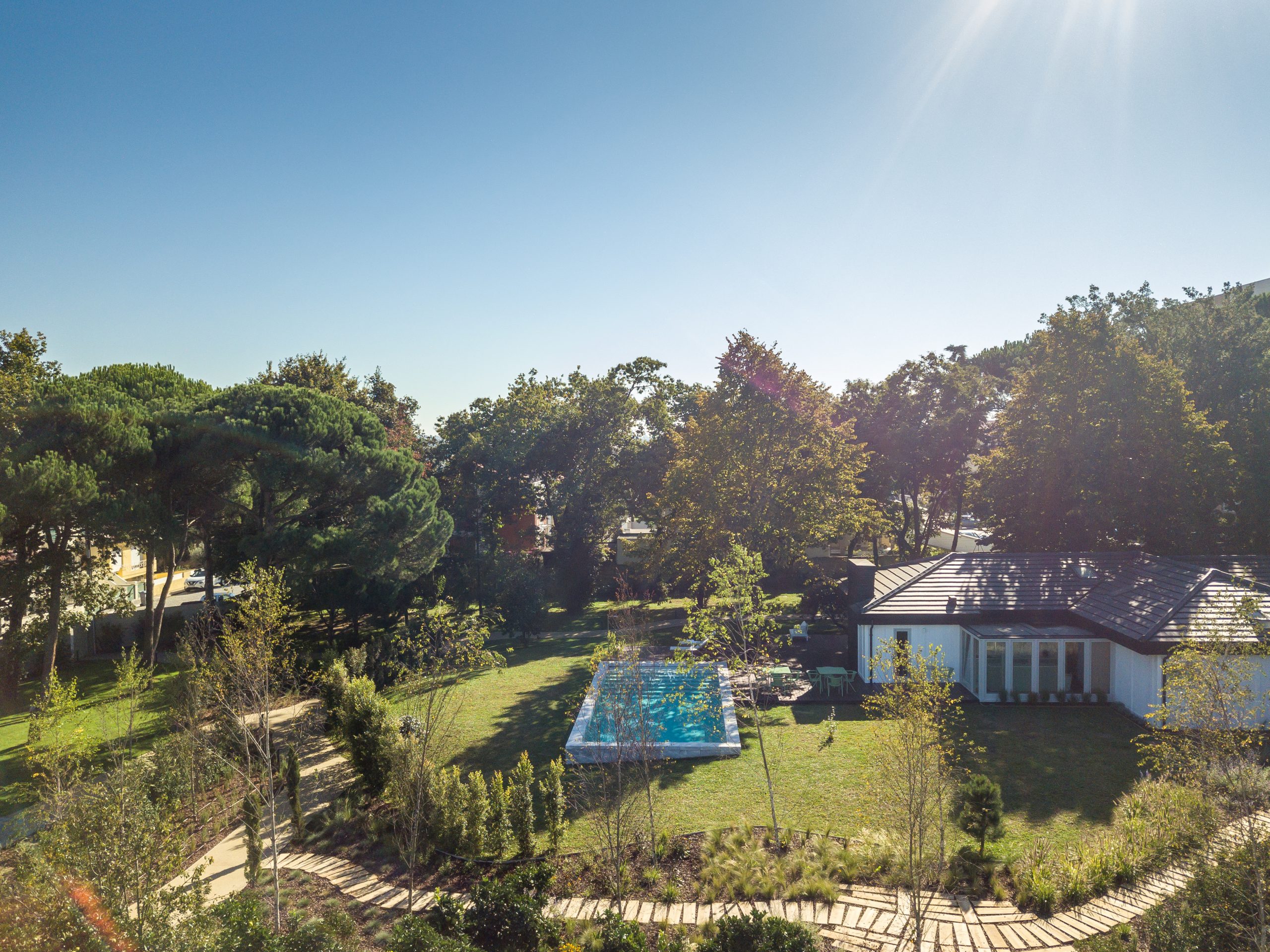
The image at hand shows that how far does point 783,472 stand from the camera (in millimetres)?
24766

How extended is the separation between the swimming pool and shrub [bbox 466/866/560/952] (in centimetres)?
247

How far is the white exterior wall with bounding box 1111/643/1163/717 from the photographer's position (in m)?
16.2

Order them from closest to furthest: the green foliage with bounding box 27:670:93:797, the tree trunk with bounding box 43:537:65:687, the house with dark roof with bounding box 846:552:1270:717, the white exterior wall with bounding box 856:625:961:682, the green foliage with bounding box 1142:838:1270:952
A: the green foliage with bounding box 1142:838:1270:952, the green foliage with bounding box 27:670:93:797, the house with dark roof with bounding box 846:552:1270:717, the tree trunk with bounding box 43:537:65:687, the white exterior wall with bounding box 856:625:961:682

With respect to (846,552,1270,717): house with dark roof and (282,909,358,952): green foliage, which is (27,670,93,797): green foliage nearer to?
(282,909,358,952): green foliage

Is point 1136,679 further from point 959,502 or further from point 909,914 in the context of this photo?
point 959,502

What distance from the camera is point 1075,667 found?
1853cm

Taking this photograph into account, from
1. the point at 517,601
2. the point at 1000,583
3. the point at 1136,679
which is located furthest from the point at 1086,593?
the point at 517,601

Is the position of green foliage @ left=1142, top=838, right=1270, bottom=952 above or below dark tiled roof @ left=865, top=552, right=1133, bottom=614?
below

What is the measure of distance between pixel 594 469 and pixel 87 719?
70.7 ft

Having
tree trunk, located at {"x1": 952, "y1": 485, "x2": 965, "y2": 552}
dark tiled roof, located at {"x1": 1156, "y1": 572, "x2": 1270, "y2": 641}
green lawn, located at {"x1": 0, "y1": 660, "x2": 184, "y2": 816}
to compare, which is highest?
tree trunk, located at {"x1": 952, "y1": 485, "x2": 965, "y2": 552}

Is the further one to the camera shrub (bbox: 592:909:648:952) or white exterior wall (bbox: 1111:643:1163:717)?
white exterior wall (bbox: 1111:643:1163:717)

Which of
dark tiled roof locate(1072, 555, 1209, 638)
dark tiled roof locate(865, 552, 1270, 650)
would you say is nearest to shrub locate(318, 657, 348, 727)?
dark tiled roof locate(865, 552, 1270, 650)

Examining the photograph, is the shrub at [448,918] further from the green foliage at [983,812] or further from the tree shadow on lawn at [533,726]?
the green foliage at [983,812]

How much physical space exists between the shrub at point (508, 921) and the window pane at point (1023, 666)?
49.4 feet
